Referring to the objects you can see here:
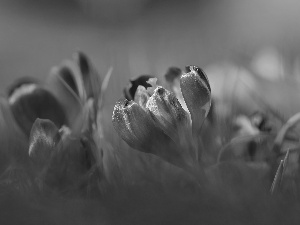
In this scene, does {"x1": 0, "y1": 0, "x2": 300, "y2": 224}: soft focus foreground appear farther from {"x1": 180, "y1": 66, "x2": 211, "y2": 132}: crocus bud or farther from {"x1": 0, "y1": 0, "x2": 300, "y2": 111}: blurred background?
{"x1": 0, "y1": 0, "x2": 300, "y2": 111}: blurred background

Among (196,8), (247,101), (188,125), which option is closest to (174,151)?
(188,125)

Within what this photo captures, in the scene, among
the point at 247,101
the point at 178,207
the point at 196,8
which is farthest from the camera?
the point at 196,8

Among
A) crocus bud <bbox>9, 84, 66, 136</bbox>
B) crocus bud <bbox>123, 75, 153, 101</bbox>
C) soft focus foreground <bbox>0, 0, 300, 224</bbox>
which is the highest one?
crocus bud <bbox>9, 84, 66, 136</bbox>

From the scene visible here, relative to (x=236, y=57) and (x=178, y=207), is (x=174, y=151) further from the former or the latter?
(x=236, y=57)

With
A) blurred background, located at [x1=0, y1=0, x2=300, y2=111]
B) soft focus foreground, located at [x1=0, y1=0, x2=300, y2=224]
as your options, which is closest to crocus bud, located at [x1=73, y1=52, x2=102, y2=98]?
soft focus foreground, located at [x1=0, y1=0, x2=300, y2=224]

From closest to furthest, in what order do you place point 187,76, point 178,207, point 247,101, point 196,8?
1. point 178,207
2. point 187,76
3. point 247,101
4. point 196,8

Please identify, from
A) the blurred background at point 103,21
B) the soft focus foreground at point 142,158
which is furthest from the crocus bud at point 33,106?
the blurred background at point 103,21
